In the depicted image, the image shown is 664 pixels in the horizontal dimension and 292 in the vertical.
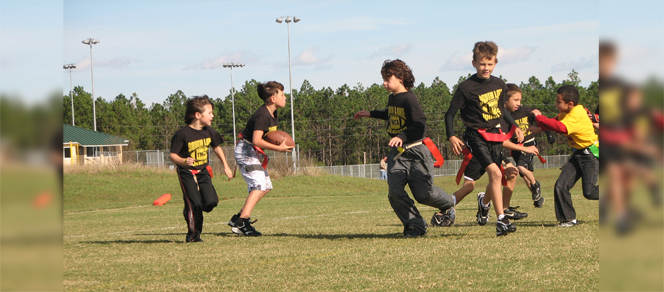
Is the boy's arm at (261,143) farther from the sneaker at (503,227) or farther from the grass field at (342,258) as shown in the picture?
the sneaker at (503,227)

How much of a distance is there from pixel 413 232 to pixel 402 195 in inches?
18.1

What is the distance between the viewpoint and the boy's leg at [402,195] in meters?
7.69

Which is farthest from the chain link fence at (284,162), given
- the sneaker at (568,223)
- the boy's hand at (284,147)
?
the sneaker at (568,223)

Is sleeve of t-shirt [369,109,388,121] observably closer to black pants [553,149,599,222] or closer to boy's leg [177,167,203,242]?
black pants [553,149,599,222]

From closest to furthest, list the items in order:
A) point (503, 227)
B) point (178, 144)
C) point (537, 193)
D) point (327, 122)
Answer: point (503, 227)
point (178, 144)
point (537, 193)
point (327, 122)

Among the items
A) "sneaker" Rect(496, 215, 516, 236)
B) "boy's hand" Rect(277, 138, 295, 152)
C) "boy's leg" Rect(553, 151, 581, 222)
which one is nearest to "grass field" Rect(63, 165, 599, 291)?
"sneaker" Rect(496, 215, 516, 236)

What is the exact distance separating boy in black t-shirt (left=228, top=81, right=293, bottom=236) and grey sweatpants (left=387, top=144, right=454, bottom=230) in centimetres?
189

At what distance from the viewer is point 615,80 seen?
2.34 ft

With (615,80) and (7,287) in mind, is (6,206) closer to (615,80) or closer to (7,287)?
(7,287)

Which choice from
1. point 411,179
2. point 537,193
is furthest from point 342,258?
point 537,193

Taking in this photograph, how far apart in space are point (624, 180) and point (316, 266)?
16.0ft

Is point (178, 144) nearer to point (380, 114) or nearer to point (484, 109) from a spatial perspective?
point (380, 114)

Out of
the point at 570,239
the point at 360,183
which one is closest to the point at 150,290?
the point at 570,239

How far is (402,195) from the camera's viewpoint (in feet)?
25.2
